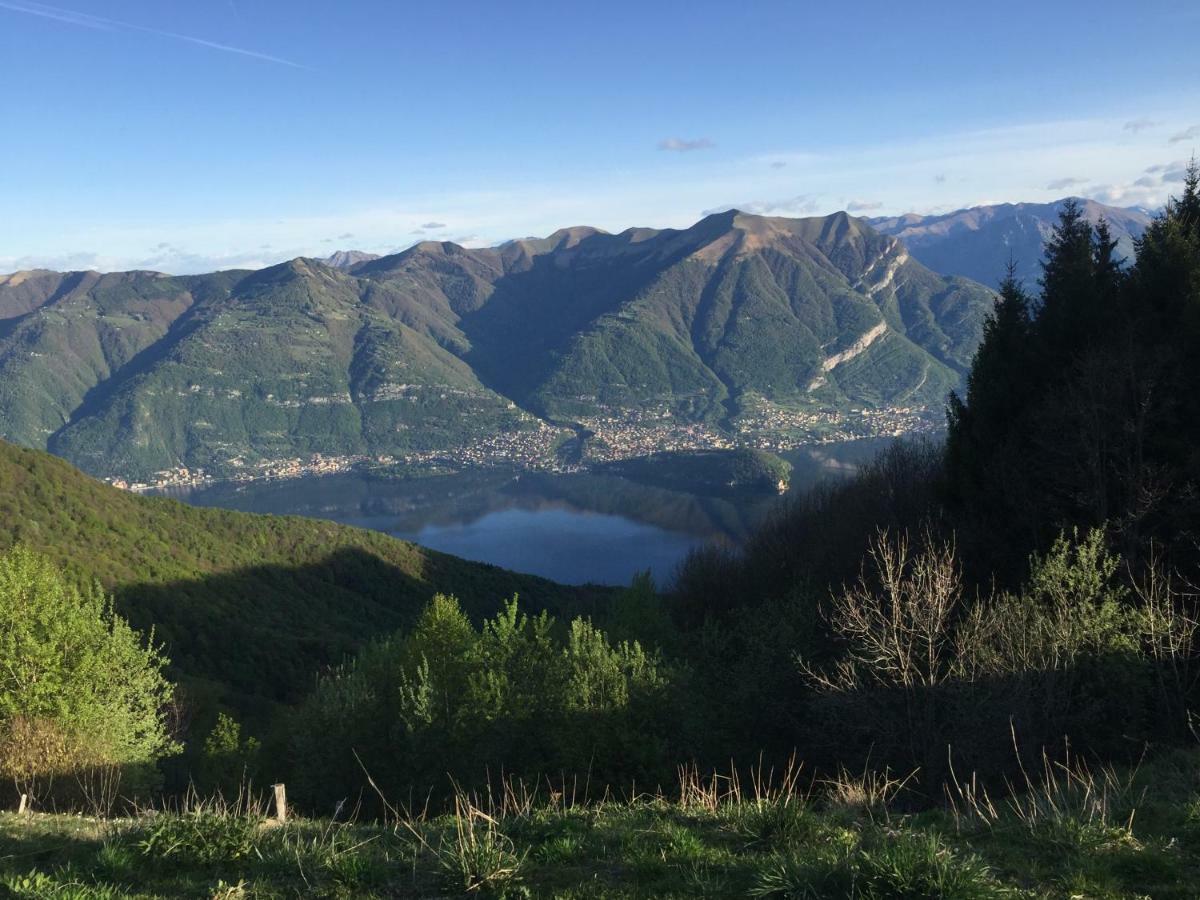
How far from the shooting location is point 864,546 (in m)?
33.2

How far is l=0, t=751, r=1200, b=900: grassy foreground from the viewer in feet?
19.7

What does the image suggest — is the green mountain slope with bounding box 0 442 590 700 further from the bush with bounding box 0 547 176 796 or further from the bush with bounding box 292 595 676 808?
the bush with bounding box 0 547 176 796

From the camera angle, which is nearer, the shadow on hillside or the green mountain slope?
the shadow on hillside

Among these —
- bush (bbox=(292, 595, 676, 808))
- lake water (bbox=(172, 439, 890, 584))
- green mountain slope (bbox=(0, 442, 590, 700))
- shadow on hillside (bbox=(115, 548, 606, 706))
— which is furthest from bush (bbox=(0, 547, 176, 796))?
lake water (bbox=(172, 439, 890, 584))

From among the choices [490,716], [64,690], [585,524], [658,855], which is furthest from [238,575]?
[585,524]

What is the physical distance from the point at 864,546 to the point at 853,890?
1149 inches

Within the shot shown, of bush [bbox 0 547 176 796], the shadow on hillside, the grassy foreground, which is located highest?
the grassy foreground

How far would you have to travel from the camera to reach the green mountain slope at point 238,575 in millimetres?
58875

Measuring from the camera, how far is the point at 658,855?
271 inches

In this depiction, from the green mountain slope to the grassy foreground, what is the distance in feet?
152

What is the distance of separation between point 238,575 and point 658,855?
3235 inches

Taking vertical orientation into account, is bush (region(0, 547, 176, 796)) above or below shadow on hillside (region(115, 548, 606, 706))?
above

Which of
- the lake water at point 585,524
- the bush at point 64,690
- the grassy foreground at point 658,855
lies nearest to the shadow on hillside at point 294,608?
the bush at point 64,690

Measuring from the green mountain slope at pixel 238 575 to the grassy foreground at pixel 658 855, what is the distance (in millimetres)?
46313
